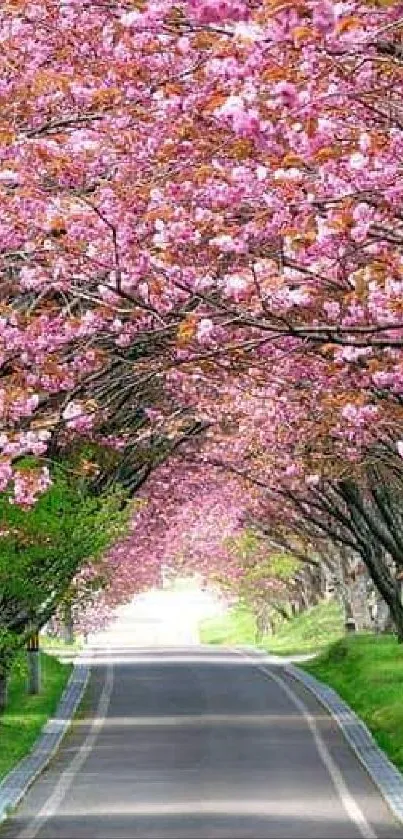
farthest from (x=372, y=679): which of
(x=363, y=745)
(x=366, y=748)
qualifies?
(x=366, y=748)

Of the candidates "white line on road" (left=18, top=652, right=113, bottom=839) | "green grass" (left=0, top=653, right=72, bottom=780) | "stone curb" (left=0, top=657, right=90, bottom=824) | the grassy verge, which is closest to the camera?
"white line on road" (left=18, top=652, right=113, bottom=839)

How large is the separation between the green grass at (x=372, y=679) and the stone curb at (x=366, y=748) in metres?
0.16

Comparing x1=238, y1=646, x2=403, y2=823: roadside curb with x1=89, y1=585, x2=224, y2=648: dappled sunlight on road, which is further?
x1=89, y1=585, x2=224, y2=648: dappled sunlight on road

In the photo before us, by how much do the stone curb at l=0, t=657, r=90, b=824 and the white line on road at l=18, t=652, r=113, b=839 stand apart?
36 centimetres

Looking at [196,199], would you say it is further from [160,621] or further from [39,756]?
[160,621]

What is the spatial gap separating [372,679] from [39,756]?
14749 mm

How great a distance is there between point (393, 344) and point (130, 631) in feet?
408

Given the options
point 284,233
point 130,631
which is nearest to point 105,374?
point 284,233

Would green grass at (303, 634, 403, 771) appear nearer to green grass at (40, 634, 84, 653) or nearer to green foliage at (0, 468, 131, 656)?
green foliage at (0, 468, 131, 656)

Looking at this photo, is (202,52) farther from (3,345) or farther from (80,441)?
(80,441)

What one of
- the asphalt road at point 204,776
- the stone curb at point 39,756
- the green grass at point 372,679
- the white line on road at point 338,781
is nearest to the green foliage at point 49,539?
the stone curb at point 39,756

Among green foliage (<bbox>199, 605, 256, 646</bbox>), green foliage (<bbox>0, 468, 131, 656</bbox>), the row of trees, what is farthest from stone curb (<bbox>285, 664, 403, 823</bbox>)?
green foliage (<bbox>199, 605, 256, 646</bbox>)

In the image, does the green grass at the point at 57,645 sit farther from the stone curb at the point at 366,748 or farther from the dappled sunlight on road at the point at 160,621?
the stone curb at the point at 366,748

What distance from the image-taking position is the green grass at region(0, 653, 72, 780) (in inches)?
1212
